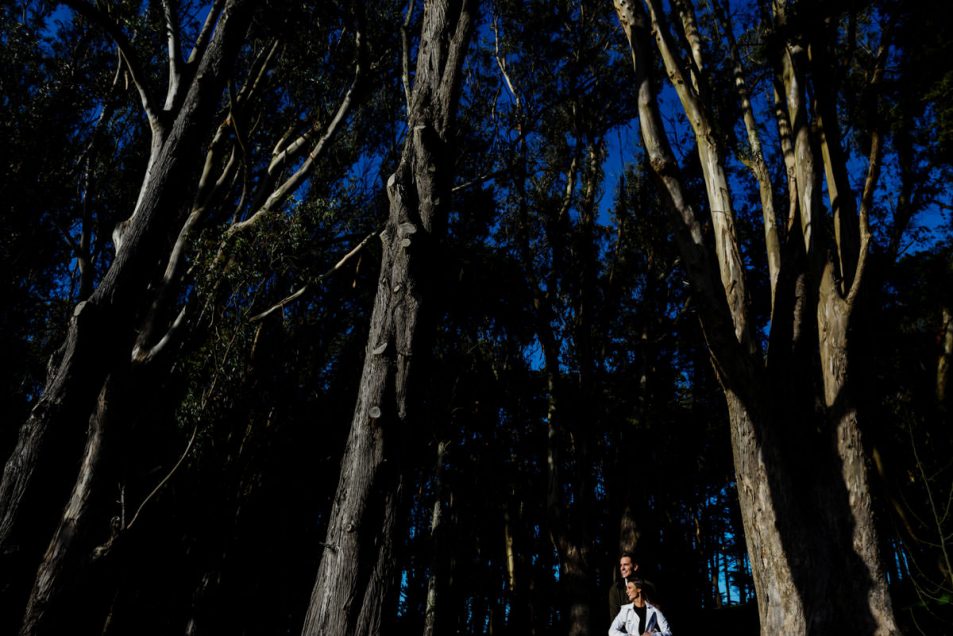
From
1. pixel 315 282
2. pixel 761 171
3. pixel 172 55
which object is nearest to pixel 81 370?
pixel 172 55

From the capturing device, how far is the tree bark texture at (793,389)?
4.28 metres

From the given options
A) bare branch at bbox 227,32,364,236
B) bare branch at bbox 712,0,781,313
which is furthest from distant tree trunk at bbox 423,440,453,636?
bare branch at bbox 712,0,781,313

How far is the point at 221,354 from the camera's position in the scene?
341 inches

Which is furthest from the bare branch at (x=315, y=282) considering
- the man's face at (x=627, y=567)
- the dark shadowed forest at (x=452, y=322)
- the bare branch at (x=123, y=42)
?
the man's face at (x=627, y=567)

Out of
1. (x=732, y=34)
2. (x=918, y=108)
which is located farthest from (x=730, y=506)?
(x=732, y=34)

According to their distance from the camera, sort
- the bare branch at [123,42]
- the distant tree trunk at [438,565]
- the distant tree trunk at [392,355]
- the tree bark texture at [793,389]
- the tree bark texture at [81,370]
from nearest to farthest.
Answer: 1. the distant tree trunk at [392,355]
2. the tree bark texture at [81,370]
3. the tree bark texture at [793,389]
4. the bare branch at [123,42]
5. the distant tree trunk at [438,565]

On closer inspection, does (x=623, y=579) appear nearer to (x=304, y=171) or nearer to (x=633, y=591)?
(x=633, y=591)

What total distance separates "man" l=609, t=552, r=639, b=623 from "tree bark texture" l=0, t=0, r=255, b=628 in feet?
13.5

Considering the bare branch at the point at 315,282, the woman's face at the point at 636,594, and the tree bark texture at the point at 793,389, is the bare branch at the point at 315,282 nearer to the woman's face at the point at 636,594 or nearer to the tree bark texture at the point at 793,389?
the tree bark texture at the point at 793,389

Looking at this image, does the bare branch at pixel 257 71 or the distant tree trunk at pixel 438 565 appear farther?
the distant tree trunk at pixel 438 565

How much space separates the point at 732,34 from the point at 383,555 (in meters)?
7.02

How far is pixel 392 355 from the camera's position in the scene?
285 centimetres

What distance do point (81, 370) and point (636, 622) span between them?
438 cm

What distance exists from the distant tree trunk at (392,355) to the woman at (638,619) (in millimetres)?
3038
